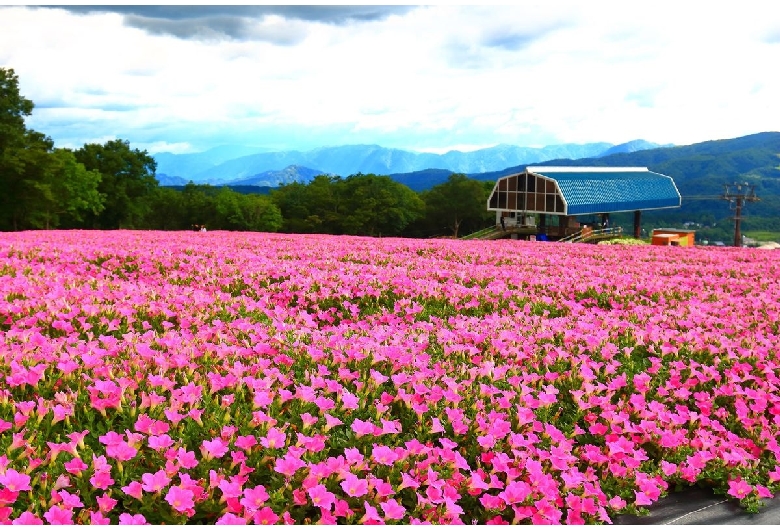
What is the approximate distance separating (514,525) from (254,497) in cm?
167

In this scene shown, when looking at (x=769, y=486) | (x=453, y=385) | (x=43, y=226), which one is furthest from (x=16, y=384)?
(x=43, y=226)

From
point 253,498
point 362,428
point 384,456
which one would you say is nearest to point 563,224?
point 362,428

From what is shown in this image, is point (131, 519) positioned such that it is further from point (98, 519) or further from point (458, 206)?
point (458, 206)

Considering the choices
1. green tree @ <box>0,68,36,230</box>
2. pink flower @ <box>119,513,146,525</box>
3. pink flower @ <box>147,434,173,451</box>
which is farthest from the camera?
green tree @ <box>0,68,36,230</box>

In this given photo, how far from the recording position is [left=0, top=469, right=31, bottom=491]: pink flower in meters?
3.49

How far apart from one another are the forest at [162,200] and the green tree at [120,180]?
13cm


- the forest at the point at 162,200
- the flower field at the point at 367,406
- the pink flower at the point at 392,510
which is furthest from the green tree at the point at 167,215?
the pink flower at the point at 392,510

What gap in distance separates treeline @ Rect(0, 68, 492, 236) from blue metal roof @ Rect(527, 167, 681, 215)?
97.7 ft

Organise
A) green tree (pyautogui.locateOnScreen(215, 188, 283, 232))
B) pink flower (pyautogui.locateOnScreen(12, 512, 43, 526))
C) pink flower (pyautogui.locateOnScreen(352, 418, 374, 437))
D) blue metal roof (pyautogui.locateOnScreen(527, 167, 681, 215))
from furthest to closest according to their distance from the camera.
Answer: green tree (pyautogui.locateOnScreen(215, 188, 283, 232)) → blue metal roof (pyautogui.locateOnScreen(527, 167, 681, 215)) → pink flower (pyautogui.locateOnScreen(352, 418, 374, 437)) → pink flower (pyautogui.locateOnScreen(12, 512, 43, 526))

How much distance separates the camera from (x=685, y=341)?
7.66 metres

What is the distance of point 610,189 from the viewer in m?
81.8

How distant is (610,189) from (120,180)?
6775 cm

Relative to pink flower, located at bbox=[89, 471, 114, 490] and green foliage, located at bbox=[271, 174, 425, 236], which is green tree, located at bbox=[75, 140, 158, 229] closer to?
green foliage, located at bbox=[271, 174, 425, 236]

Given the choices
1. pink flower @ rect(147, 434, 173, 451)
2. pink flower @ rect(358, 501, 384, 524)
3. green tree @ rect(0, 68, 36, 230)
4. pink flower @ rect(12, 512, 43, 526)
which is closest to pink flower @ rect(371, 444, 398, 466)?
pink flower @ rect(358, 501, 384, 524)
